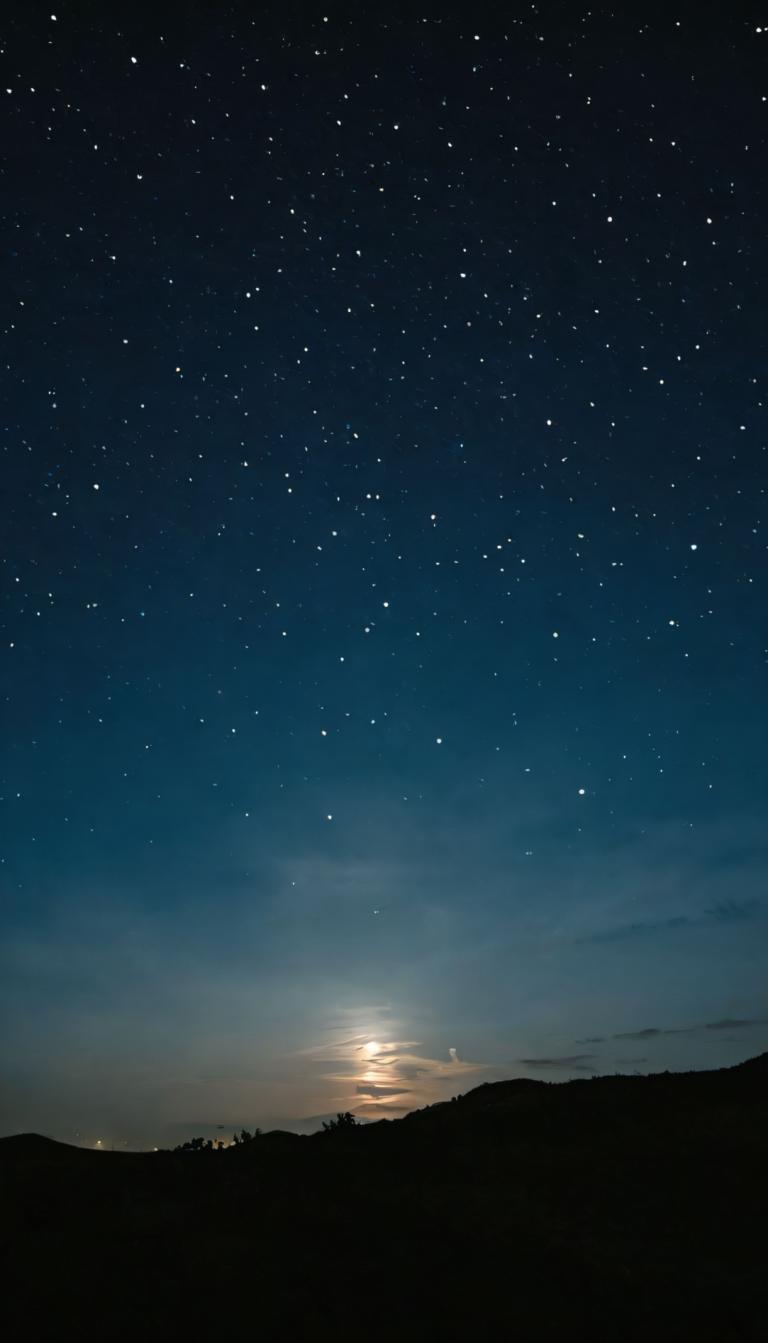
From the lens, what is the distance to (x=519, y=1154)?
1589 centimetres

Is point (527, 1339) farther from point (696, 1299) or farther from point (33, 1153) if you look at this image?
point (33, 1153)

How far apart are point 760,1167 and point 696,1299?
5946 millimetres

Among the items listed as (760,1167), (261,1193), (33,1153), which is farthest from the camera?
(33,1153)

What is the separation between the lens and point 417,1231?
11.8 metres

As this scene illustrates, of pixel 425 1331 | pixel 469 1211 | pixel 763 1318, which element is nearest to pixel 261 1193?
pixel 469 1211

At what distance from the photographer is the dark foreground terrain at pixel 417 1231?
9.35m

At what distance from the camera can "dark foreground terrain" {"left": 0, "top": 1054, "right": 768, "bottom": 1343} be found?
30.7ft

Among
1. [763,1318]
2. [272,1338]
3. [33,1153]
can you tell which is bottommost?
[763,1318]

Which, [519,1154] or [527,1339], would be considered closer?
[527,1339]

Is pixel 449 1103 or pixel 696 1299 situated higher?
pixel 449 1103

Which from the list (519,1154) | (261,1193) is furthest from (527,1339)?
(519,1154)

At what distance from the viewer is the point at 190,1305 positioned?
31.3 ft

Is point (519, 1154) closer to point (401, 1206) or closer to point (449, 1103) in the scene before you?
point (401, 1206)

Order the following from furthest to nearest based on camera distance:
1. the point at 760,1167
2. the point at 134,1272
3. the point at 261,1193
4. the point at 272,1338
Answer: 1. the point at 760,1167
2. the point at 261,1193
3. the point at 134,1272
4. the point at 272,1338
